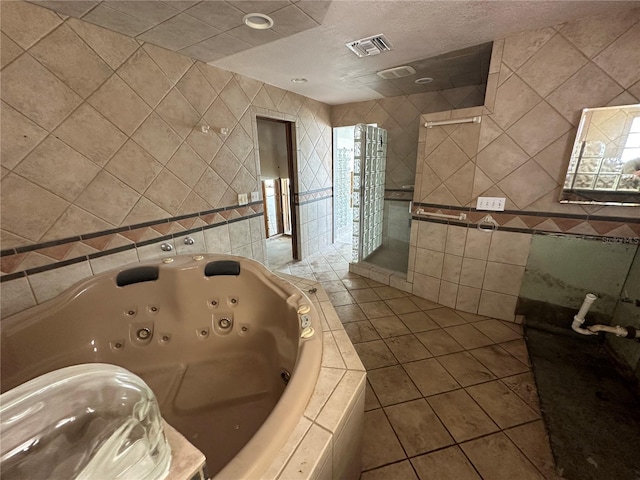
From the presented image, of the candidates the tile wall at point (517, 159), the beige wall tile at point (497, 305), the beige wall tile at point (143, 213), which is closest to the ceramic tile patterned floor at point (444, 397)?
the beige wall tile at point (497, 305)

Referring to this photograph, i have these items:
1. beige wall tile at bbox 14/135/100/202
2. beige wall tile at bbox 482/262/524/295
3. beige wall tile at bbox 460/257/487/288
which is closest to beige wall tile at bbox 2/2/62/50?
beige wall tile at bbox 14/135/100/202

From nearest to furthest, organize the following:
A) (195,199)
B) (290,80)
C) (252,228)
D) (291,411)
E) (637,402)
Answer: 1. (291,411)
2. (637,402)
3. (195,199)
4. (290,80)
5. (252,228)

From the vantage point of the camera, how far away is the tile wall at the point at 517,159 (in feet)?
4.98

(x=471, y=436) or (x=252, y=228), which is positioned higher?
(x=252, y=228)

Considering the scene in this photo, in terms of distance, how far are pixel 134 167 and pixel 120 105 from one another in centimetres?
38

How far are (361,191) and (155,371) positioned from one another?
2366 millimetres

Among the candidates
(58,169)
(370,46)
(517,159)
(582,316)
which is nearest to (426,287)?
(582,316)

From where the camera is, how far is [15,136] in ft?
4.01

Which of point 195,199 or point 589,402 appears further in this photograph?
point 195,199

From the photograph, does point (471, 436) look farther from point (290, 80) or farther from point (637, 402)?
point (290, 80)

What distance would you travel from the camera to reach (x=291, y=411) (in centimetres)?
77

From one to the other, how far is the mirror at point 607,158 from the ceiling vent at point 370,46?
1.37m

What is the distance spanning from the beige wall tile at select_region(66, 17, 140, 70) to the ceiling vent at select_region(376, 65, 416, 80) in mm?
1931

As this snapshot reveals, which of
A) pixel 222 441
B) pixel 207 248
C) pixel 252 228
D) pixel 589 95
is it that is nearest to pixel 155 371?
pixel 222 441
